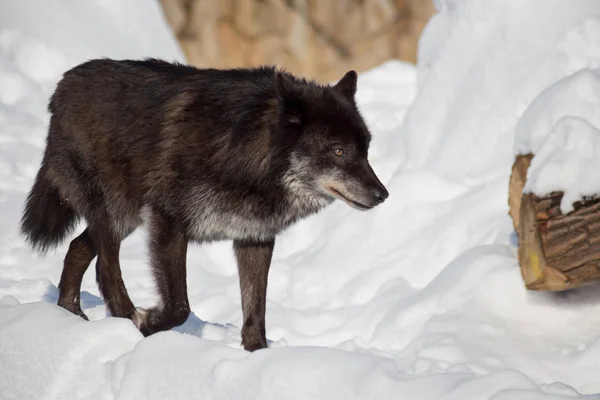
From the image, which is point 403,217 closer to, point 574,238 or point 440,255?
point 440,255

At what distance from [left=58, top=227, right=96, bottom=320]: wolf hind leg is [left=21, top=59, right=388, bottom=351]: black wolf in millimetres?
235

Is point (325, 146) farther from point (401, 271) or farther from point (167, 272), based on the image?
point (401, 271)

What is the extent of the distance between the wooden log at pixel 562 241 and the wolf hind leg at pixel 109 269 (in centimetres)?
213

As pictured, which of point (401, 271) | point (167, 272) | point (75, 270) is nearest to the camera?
point (167, 272)

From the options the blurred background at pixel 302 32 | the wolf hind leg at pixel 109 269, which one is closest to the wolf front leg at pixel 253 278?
the wolf hind leg at pixel 109 269

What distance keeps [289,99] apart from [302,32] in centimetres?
832

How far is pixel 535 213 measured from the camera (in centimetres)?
480

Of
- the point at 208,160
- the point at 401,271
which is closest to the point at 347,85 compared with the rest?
the point at 208,160

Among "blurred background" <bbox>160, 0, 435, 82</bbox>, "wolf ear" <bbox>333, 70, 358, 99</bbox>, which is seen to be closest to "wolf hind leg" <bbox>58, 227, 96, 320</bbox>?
"wolf ear" <bbox>333, 70, 358, 99</bbox>

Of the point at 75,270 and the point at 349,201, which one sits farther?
the point at 75,270

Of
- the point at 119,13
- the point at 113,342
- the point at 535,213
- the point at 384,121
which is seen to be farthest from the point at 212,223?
the point at 119,13

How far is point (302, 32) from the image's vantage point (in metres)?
12.4

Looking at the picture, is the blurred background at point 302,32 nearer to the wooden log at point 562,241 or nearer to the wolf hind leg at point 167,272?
the wooden log at point 562,241

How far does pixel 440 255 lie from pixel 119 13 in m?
6.62
